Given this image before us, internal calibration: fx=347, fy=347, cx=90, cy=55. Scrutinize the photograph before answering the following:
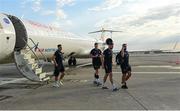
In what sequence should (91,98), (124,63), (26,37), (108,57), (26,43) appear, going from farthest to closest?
(26,37)
(26,43)
(124,63)
(108,57)
(91,98)

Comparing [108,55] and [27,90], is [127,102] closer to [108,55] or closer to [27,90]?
[108,55]

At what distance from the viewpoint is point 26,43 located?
645 inches

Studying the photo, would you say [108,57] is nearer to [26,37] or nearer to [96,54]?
[96,54]

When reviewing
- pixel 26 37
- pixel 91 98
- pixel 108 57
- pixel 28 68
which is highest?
pixel 26 37

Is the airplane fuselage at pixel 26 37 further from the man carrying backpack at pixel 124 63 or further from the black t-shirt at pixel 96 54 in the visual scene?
the man carrying backpack at pixel 124 63

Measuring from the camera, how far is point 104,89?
12.6m

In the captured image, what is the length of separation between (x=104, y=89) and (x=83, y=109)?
3.98m

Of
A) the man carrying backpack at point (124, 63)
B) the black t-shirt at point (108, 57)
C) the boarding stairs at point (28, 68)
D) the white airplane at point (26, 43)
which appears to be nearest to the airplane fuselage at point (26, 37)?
the white airplane at point (26, 43)

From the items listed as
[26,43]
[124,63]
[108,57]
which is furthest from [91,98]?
[26,43]

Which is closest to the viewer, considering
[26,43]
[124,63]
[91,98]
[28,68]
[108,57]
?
[91,98]

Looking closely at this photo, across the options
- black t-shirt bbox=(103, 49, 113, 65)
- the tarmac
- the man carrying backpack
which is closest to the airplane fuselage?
the tarmac

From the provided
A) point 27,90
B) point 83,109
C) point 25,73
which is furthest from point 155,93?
point 25,73

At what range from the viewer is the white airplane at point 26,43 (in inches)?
575

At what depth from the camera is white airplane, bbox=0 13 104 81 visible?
47.9 feet
